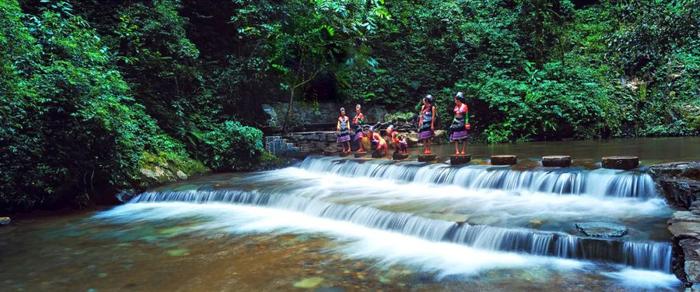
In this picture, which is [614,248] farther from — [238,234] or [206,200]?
[206,200]

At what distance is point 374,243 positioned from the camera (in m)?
6.23

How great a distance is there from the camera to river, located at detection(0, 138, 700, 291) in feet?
15.4

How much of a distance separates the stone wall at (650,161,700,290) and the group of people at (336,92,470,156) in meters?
4.00

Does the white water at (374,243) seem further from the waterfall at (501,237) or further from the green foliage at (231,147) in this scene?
the green foliage at (231,147)

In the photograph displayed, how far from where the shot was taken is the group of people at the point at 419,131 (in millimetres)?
10320

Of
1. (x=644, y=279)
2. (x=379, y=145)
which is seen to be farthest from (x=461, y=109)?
(x=644, y=279)

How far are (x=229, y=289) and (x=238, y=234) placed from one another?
2565 millimetres

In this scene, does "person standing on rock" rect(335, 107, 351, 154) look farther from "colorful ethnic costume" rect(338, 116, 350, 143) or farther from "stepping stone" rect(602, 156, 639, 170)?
"stepping stone" rect(602, 156, 639, 170)

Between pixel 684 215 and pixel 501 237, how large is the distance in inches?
77.9

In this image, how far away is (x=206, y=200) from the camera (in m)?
10.0

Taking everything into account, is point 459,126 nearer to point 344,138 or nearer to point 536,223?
point 536,223

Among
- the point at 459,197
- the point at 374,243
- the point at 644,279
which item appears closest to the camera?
the point at 644,279

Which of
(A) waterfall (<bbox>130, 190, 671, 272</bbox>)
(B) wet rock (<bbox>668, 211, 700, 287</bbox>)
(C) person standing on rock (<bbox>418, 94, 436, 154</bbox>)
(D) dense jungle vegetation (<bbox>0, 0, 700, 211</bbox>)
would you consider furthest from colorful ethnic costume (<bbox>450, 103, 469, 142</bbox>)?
(B) wet rock (<bbox>668, 211, 700, 287</bbox>)

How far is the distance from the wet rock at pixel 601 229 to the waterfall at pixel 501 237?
0.20 m
